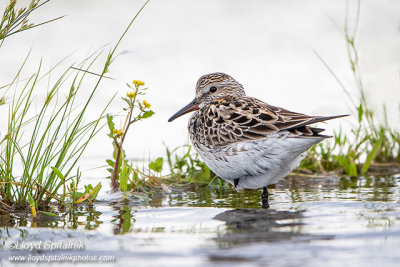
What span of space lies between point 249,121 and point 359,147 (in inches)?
107

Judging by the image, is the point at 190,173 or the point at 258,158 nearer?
the point at 258,158

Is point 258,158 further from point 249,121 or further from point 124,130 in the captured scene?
point 124,130

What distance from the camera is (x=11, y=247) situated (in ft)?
14.6

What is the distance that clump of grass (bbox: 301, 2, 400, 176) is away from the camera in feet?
26.3

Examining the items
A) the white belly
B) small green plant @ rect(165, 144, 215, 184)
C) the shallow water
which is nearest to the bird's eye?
small green plant @ rect(165, 144, 215, 184)

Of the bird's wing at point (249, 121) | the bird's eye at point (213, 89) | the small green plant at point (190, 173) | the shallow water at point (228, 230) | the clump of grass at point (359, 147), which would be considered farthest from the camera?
the clump of grass at point (359, 147)

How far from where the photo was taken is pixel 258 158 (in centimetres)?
626

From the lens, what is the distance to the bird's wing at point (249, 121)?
19.8 feet

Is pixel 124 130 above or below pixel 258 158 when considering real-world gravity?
above

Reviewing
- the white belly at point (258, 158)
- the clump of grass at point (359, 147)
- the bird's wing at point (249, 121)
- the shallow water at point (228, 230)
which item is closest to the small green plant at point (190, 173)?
the shallow water at point (228, 230)

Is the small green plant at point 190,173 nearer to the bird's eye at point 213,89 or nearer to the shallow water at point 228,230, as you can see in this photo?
the shallow water at point 228,230

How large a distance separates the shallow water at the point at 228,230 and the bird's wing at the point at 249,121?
71 cm

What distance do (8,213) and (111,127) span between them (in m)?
1.33

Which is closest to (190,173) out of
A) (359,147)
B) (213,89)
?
(213,89)
